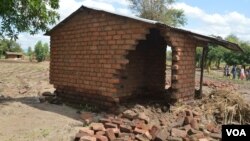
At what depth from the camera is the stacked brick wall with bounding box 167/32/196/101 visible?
8.06 meters

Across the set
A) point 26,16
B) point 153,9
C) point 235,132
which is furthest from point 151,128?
point 153,9

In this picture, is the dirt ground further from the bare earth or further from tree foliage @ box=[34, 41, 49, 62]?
tree foliage @ box=[34, 41, 49, 62]

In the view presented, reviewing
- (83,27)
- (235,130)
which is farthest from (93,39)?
(235,130)

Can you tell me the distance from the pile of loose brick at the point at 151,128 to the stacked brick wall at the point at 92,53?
119 cm

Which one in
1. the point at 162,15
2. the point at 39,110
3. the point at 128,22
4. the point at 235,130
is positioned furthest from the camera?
the point at 162,15

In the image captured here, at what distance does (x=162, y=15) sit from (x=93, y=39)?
3636cm

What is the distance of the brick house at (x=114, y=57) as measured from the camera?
809 cm

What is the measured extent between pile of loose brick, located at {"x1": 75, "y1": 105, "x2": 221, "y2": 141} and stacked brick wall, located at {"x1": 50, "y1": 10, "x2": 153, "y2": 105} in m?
1.19

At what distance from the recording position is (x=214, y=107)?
27.3ft

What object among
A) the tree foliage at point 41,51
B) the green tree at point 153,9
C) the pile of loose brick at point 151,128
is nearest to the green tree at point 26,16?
the pile of loose brick at point 151,128

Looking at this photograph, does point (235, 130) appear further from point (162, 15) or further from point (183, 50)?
point (162, 15)

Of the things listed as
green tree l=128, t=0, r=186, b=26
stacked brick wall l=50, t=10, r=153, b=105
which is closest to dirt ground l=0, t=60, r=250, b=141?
stacked brick wall l=50, t=10, r=153, b=105

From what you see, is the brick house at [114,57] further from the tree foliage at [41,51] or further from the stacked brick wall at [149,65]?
the tree foliage at [41,51]

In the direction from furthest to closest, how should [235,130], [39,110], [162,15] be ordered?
[162,15] < [39,110] < [235,130]
